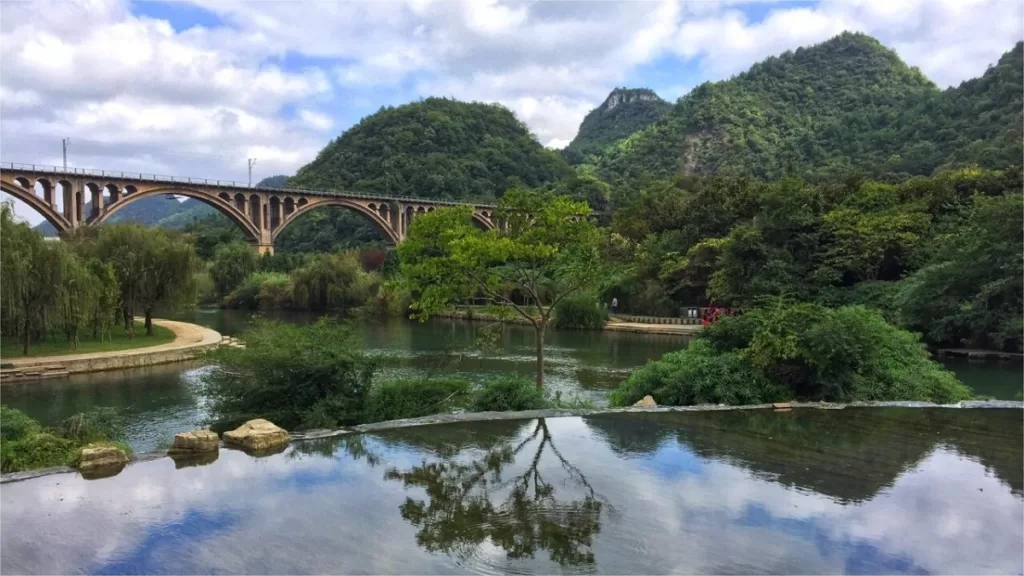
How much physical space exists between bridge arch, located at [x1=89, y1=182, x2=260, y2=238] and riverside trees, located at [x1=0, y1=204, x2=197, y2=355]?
18946 millimetres

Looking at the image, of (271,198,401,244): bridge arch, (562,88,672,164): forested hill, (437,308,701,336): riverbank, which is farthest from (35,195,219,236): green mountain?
(437,308,701,336): riverbank

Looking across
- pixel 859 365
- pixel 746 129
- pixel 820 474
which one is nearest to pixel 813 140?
pixel 746 129

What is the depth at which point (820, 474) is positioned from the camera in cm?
700

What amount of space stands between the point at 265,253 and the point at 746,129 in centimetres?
5858

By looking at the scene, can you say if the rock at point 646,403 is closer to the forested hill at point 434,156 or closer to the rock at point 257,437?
the rock at point 257,437

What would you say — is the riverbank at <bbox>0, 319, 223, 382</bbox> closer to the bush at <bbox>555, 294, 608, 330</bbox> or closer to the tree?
the tree

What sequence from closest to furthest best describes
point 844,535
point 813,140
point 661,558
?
point 661,558 → point 844,535 → point 813,140

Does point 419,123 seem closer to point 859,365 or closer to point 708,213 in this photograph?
point 708,213

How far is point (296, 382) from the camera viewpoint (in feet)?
34.4

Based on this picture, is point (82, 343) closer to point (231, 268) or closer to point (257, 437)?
point (257, 437)

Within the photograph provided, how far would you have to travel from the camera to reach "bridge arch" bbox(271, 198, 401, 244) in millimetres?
58669

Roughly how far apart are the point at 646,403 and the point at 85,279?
703 inches

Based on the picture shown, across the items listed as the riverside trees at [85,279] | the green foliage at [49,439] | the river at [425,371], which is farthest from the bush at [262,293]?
the green foliage at [49,439]

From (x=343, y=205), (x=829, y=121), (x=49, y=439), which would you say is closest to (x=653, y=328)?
(x=49, y=439)
